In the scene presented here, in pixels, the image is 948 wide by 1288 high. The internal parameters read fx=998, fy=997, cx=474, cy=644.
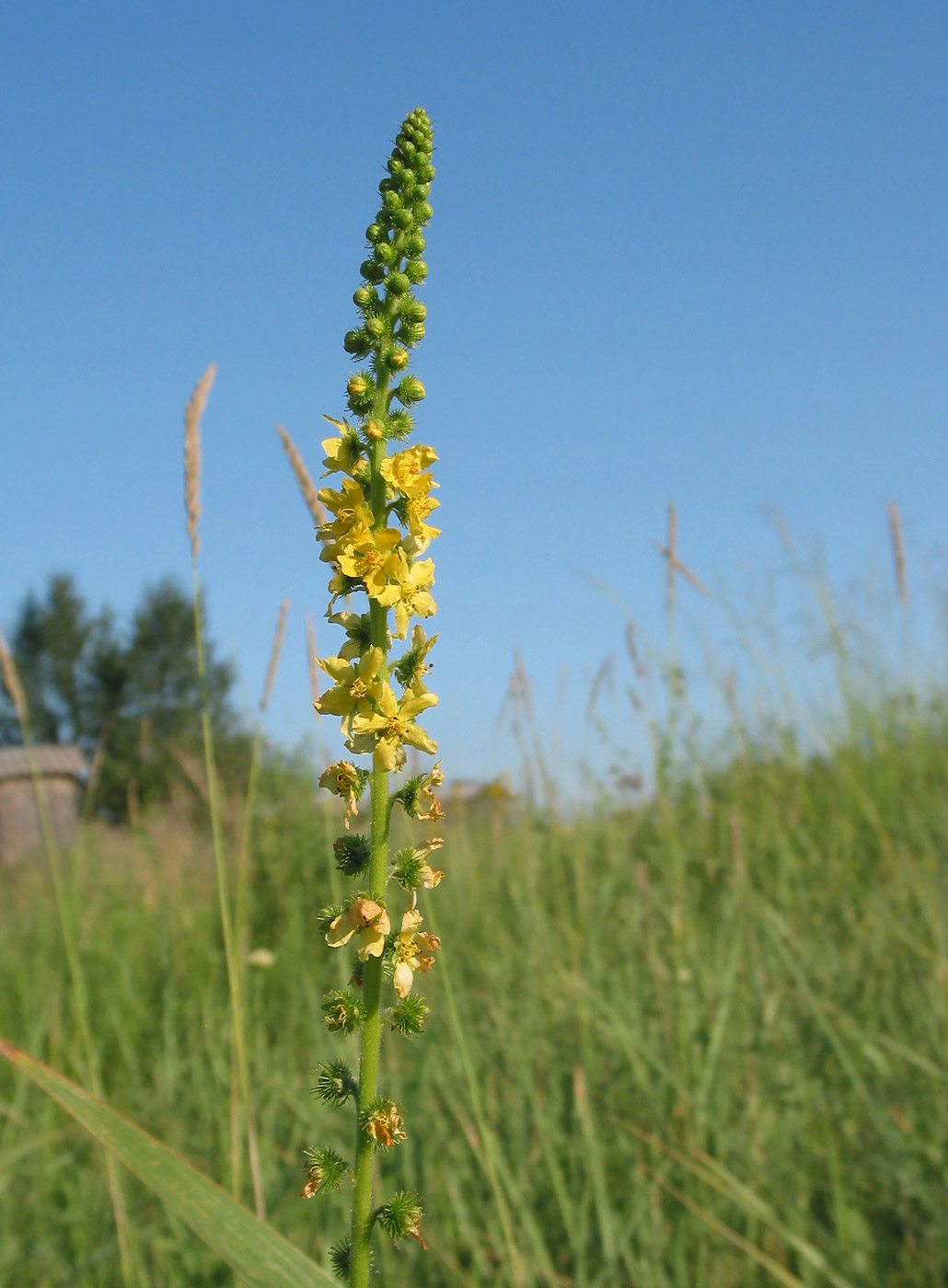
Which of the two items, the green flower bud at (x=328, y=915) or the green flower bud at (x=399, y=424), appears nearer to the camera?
the green flower bud at (x=328, y=915)

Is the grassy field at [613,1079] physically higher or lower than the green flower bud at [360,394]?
Answer: lower

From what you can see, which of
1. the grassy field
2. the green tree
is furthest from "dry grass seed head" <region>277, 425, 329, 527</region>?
the green tree

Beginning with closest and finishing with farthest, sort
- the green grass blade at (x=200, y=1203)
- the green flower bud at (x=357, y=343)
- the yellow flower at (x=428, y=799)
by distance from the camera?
the green grass blade at (x=200, y=1203) < the yellow flower at (x=428, y=799) < the green flower bud at (x=357, y=343)

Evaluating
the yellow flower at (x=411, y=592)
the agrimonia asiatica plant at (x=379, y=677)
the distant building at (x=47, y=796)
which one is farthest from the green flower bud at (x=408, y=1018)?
the distant building at (x=47, y=796)

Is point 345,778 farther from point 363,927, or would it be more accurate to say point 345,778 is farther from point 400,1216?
point 400,1216

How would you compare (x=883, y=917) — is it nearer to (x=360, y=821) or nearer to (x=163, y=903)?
(x=360, y=821)

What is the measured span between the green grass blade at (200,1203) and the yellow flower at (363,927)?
31cm

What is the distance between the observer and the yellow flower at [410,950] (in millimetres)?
1356

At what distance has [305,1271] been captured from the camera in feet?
3.68

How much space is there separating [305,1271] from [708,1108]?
2536 millimetres

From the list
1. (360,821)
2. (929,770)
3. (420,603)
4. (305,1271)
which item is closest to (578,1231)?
(305,1271)

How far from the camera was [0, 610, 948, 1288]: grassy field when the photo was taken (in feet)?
9.75

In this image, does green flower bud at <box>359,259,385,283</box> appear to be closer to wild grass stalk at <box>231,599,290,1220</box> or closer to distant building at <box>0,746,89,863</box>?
wild grass stalk at <box>231,599,290,1220</box>

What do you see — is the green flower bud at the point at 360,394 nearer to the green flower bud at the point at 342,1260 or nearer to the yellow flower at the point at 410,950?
the yellow flower at the point at 410,950
